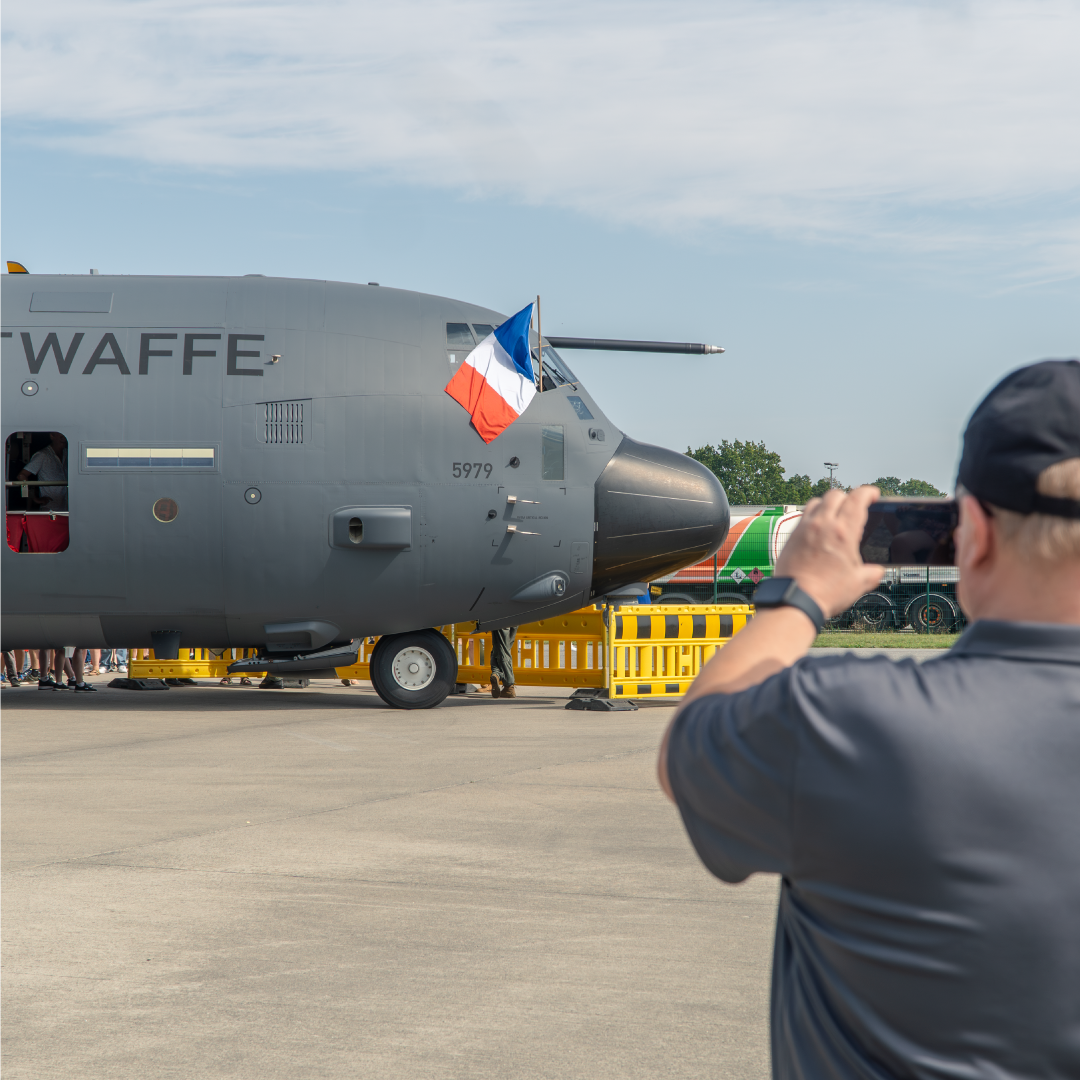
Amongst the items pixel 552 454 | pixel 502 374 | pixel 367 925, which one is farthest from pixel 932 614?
pixel 367 925

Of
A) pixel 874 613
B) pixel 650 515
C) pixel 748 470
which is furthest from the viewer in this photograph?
pixel 748 470

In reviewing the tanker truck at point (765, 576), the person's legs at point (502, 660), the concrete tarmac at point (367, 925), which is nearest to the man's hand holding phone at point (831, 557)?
the concrete tarmac at point (367, 925)

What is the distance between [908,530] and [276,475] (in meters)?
12.6

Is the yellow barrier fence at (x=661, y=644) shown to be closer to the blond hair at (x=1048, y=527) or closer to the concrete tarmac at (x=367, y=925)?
the concrete tarmac at (x=367, y=925)

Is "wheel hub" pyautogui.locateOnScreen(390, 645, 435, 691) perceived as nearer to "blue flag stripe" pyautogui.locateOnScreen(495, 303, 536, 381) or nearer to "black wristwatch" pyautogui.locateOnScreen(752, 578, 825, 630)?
"blue flag stripe" pyautogui.locateOnScreen(495, 303, 536, 381)

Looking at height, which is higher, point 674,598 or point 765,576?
point 765,576

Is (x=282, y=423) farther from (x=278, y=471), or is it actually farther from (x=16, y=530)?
(x=16, y=530)

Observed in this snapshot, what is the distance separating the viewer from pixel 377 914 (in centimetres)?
602

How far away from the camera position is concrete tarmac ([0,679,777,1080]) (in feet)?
14.4

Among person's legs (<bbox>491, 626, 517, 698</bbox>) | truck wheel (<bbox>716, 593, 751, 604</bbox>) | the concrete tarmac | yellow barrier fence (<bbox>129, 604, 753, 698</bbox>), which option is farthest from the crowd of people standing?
truck wheel (<bbox>716, 593, 751, 604</bbox>)

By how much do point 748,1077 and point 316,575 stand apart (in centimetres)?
1066

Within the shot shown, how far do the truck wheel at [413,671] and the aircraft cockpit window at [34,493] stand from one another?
3942mm

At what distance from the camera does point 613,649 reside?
15.8 m

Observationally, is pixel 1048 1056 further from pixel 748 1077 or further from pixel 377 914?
pixel 377 914
